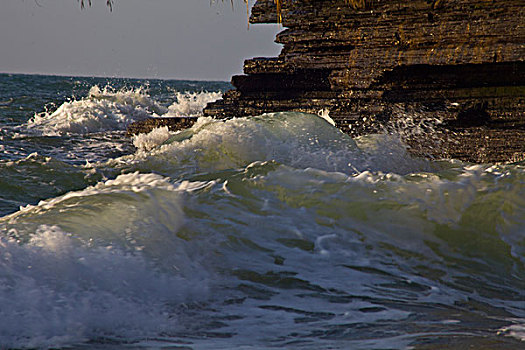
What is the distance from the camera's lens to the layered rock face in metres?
5.90

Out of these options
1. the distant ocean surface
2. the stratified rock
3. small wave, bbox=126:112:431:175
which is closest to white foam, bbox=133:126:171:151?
the stratified rock

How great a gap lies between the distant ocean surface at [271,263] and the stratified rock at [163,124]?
3.95 metres

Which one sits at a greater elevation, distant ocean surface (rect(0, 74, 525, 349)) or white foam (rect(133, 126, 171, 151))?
white foam (rect(133, 126, 171, 151))

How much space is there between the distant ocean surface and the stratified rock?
13.0 ft

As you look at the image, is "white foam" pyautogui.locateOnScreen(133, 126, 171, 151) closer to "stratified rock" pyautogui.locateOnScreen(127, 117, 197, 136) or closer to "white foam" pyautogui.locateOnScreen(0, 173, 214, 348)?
"stratified rock" pyautogui.locateOnScreen(127, 117, 197, 136)

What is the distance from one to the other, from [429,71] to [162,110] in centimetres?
1091

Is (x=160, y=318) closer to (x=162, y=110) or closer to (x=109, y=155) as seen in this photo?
(x=109, y=155)

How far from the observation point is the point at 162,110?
16.0m

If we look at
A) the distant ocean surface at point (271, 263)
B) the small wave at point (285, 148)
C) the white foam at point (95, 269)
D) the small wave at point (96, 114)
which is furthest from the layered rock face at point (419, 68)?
the small wave at point (96, 114)

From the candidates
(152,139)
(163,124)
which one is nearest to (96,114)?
(163,124)

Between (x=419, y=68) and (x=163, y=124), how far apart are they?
13.8 feet

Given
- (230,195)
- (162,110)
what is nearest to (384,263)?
(230,195)

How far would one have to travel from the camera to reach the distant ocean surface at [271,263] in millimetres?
2123

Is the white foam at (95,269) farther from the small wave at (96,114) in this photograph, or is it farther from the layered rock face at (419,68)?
the small wave at (96,114)
